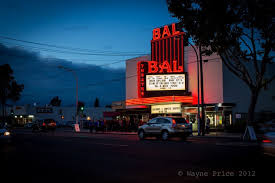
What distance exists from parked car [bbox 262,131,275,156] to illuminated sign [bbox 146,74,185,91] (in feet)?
93.0

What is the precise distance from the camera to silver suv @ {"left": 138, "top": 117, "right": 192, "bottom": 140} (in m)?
22.8

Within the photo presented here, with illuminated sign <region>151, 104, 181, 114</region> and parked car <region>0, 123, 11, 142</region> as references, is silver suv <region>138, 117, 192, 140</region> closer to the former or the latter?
parked car <region>0, 123, 11, 142</region>

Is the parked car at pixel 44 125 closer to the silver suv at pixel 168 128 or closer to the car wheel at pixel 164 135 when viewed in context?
the silver suv at pixel 168 128

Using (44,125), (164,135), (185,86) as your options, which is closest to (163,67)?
(185,86)

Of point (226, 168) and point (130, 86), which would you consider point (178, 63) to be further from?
point (226, 168)

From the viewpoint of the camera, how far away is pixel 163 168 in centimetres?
998

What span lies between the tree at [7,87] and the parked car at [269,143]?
6587cm

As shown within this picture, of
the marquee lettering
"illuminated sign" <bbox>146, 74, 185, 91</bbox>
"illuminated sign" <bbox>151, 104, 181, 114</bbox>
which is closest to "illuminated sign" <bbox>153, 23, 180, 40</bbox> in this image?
the marquee lettering

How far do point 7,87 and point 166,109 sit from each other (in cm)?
4429

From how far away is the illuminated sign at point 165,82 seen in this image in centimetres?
3959

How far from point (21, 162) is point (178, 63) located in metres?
31.5

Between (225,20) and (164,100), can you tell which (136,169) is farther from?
(164,100)

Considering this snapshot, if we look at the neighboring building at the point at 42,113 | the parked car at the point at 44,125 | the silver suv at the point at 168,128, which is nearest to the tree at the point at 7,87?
the neighboring building at the point at 42,113

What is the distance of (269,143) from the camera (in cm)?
1096
